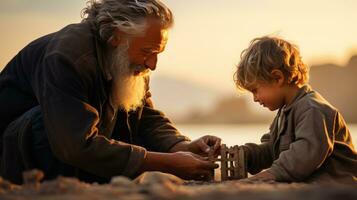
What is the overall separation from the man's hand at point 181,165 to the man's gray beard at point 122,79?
617 millimetres

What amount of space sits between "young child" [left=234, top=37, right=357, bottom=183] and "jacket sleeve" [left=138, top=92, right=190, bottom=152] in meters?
0.70

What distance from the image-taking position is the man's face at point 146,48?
5.23 metres

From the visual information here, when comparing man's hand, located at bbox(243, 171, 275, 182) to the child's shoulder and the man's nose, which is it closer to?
the child's shoulder

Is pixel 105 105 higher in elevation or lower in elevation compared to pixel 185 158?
higher

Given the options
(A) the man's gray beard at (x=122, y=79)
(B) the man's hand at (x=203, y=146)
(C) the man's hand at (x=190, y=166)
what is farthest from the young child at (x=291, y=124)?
(A) the man's gray beard at (x=122, y=79)

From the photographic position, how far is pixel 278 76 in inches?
201

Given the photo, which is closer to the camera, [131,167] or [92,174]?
[131,167]

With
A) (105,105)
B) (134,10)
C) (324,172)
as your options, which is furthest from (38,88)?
(324,172)

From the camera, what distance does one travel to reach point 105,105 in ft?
16.8

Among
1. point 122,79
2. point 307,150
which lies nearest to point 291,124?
point 307,150

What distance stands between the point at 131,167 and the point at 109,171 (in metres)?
0.16

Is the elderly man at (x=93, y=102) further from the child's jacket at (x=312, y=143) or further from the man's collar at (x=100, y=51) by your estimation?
the child's jacket at (x=312, y=143)

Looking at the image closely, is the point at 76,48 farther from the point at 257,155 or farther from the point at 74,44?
the point at 257,155

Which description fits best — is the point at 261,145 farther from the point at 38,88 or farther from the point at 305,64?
the point at 38,88
